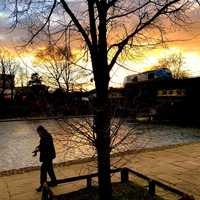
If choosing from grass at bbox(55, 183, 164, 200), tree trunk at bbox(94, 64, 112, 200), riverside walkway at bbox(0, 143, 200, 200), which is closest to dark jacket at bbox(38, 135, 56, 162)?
riverside walkway at bbox(0, 143, 200, 200)

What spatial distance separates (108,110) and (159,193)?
118 inches

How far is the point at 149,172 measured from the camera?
10.6 m

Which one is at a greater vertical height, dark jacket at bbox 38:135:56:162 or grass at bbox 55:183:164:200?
dark jacket at bbox 38:135:56:162

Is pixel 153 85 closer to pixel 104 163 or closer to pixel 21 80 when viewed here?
pixel 104 163

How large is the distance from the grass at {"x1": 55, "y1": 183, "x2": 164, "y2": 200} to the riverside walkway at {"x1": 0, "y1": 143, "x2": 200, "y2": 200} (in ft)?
3.42

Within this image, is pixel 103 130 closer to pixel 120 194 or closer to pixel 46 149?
pixel 120 194

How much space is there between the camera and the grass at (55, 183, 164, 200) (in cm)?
732

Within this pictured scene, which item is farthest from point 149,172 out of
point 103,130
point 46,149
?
point 103,130

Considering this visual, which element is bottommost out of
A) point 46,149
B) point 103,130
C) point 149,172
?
point 149,172

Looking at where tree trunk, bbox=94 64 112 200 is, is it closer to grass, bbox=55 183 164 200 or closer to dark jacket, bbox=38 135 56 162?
grass, bbox=55 183 164 200

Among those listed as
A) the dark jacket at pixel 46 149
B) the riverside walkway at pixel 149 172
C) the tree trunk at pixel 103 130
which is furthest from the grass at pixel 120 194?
the dark jacket at pixel 46 149

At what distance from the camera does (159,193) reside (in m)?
8.20

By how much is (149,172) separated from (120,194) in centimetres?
328

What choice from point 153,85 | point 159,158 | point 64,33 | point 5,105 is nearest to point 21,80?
point 5,105
